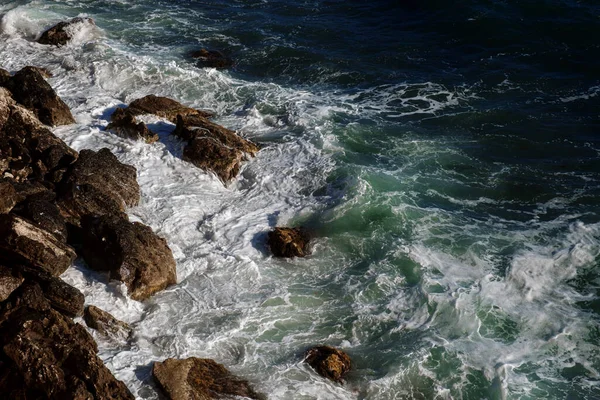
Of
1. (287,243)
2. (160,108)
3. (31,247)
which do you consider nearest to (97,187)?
(31,247)

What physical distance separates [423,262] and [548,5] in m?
17.1

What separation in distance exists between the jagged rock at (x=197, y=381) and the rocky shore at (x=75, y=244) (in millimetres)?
19

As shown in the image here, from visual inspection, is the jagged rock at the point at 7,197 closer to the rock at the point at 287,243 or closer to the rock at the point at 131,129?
the rock at the point at 131,129

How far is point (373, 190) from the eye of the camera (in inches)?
635

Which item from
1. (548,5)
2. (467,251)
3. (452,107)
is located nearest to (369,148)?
(452,107)

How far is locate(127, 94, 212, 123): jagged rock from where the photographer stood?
61.6 feet

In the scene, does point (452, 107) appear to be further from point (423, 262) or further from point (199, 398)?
point (199, 398)

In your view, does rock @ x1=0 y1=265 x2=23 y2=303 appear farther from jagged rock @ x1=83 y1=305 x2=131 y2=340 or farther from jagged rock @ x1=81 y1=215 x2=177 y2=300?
jagged rock @ x1=81 y1=215 x2=177 y2=300

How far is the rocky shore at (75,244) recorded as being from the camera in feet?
30.3

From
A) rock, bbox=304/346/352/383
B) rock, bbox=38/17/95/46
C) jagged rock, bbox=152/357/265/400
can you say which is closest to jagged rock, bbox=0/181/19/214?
jagged rock, bbox=152/357/265/400

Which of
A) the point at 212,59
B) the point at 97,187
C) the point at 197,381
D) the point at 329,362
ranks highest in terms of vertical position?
the point at 212,59

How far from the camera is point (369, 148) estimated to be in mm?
18344

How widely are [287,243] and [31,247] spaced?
A: 17.2ft

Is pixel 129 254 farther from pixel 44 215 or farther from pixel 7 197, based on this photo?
pixel 7 197
